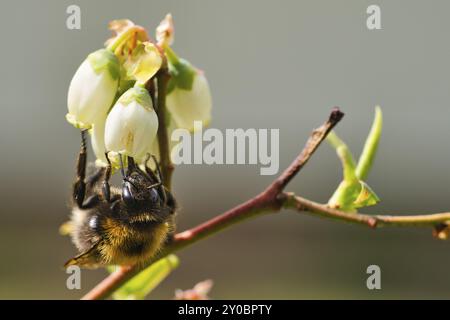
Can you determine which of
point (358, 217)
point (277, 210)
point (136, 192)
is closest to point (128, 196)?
point (136, 192)

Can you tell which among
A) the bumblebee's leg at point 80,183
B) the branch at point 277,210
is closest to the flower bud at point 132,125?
the bumblebee's leg at point 80,183

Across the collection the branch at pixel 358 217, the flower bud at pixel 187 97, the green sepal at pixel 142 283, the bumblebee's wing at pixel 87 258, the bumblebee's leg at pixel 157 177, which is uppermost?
the flower bud at pixel 187 97

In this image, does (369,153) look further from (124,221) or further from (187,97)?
(124,221)

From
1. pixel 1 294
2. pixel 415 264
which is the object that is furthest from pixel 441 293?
pixel 1 294

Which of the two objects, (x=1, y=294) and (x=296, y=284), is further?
(x=296, y=284)

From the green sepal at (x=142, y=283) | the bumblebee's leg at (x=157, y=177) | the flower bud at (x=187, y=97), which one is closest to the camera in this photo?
the bumblebee's leg at (x=157, y=177)

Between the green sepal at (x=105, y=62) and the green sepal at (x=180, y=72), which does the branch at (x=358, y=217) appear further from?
the green sepal at (x=105, y=62)

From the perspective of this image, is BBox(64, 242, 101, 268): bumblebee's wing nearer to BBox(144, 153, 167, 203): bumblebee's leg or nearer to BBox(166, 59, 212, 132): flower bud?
BBox(144, 153, 167, 203): bumblebee's leg
